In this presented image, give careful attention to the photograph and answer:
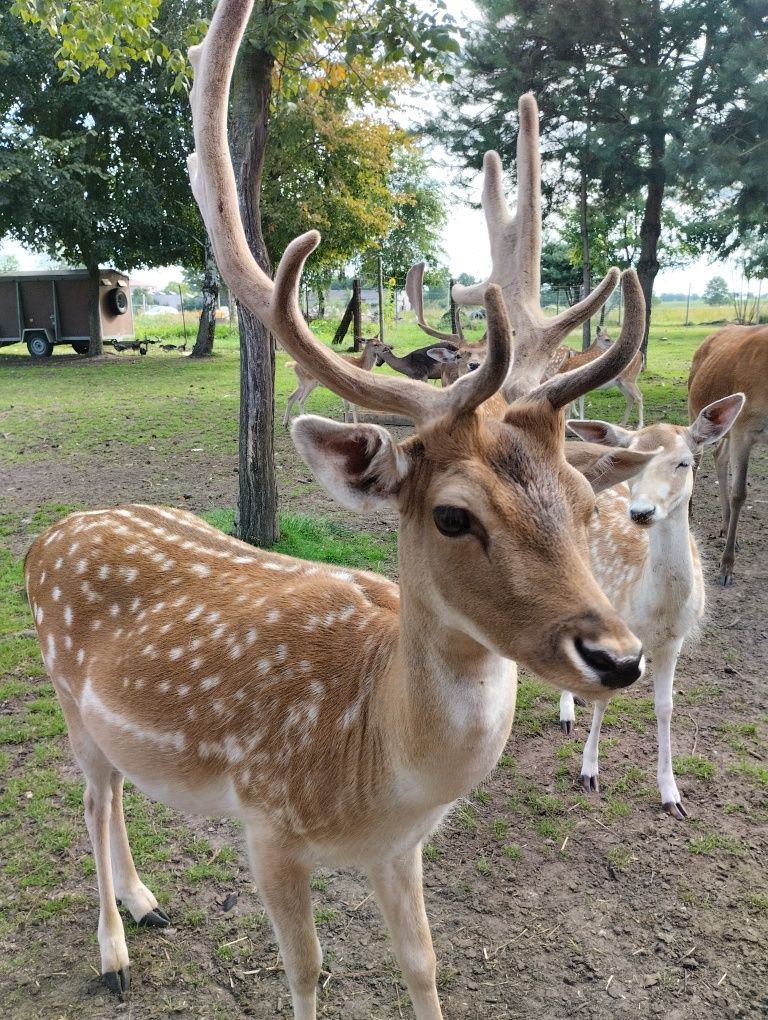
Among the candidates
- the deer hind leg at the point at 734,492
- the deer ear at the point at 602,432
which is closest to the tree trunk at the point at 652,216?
the deer hind leg at the point at 734,492

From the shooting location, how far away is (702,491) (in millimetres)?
7258

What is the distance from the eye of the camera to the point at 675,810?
2.99 m

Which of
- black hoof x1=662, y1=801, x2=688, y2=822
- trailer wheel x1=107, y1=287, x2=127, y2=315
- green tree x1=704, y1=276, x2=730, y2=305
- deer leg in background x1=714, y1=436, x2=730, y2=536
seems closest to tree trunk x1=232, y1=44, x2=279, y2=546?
black hoof x1=662, y1=801, x2=688, y2=822

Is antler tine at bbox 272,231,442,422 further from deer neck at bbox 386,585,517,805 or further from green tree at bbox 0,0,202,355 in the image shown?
green tree at bbox 0,0,202,355

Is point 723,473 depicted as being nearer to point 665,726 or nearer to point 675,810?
point 665,726

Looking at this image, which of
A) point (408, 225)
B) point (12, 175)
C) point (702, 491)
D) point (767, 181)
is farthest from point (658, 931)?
point (408, 225)

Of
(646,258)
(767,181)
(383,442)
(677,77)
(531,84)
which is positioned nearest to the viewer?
(383,442)

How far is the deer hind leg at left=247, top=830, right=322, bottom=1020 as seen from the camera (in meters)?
1.90

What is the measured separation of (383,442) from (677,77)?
11133 millimetres

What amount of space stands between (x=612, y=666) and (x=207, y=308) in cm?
1893

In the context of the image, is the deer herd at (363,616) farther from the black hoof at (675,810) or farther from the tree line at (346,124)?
the tree line at (346,124)

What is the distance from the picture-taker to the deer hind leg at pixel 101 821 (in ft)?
7.58

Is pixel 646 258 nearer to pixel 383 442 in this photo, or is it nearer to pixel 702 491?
pixel 702 491

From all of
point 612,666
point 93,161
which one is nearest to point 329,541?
point 612,666
